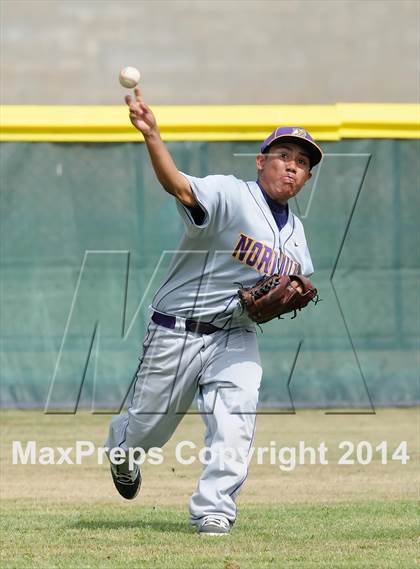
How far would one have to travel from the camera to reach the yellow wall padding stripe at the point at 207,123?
29.8 ft

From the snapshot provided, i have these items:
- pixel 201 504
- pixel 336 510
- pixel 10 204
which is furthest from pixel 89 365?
pixel 201 504

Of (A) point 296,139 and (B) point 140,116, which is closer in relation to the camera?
(B) point 140,116

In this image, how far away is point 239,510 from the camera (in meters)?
Result: 5.47

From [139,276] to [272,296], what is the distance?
453 centimetres

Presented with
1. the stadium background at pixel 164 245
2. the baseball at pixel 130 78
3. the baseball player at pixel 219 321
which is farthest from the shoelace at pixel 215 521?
the stadium background at pixel 164 245

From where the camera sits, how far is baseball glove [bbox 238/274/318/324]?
469cm

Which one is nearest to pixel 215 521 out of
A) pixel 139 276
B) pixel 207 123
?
pixel 139 276

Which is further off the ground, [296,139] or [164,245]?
[164,245]

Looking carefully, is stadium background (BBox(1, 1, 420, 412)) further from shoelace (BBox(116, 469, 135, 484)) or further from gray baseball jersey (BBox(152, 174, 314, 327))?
gray baseball jersey (BBox(152, 174, 314, 327))

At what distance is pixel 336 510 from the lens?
533cm

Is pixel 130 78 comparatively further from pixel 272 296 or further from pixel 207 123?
pixel 207 123

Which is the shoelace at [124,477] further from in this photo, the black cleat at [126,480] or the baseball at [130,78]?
the baseball at [130,78]

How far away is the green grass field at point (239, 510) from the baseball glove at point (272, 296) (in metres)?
0.82

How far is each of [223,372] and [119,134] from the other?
183 inches
